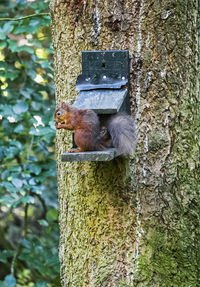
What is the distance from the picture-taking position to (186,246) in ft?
5.08

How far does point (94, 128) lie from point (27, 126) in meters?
1.31

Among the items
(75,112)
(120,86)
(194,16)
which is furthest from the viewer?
(194,16)

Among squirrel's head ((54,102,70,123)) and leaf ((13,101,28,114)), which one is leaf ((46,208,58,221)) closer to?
leaf ((13,101,28,114))

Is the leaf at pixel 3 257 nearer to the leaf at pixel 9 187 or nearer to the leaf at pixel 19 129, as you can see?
the leaf at pixel 9 187

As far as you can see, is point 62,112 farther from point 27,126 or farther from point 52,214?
point 52,214

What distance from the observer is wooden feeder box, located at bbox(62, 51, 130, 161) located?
4.53 ft

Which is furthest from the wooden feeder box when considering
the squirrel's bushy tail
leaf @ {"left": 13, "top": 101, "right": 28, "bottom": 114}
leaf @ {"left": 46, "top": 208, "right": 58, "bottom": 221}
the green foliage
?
leaf @ {"left": 46, "top": 208, "right": 58, "bottom": 221}

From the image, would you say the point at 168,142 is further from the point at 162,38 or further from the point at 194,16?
the point at 194,16

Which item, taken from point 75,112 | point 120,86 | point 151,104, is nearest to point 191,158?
point 151,104

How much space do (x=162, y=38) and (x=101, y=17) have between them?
0.24m

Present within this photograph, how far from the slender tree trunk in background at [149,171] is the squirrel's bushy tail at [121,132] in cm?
11

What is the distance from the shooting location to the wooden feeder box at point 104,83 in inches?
54.4

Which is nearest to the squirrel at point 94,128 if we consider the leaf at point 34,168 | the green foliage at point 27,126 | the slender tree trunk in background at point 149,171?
the slender tree trunk in background at point 149,171

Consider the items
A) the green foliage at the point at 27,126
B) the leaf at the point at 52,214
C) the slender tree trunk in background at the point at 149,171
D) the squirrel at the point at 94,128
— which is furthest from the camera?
the leaf at the point at 52,214
